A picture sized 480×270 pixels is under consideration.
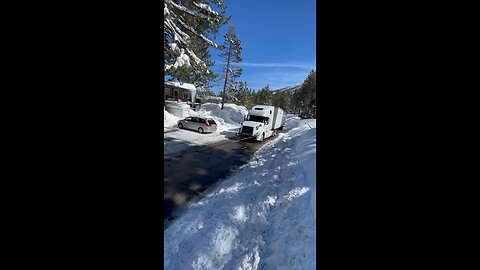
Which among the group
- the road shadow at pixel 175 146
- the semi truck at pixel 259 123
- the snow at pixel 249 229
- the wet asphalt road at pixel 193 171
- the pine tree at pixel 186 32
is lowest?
the road shadow at pixel 175 146

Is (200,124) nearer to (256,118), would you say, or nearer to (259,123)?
(256,118)

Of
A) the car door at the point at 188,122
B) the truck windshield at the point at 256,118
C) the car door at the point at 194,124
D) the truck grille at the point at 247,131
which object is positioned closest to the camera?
the truck grille at the point at 247,131

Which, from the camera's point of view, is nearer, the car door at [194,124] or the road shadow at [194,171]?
the road shadow at [194,171]

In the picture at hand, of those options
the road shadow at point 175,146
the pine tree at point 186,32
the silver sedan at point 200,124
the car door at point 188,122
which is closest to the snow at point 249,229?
the pine tree at point 186,32

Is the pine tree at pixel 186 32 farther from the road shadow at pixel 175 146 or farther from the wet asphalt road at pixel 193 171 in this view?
the road shadow at pixel 175 146

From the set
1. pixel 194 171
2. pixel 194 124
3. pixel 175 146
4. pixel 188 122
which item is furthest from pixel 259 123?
pixel 194 171

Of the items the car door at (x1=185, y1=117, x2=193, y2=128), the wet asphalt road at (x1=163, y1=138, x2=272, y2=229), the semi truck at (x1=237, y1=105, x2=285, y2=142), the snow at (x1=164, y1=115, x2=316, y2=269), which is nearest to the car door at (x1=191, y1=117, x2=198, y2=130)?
the car door at (x1=185, y1=117, x2=193, y2=128)

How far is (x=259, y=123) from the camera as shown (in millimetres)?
19094

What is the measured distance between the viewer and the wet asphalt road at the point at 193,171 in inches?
273

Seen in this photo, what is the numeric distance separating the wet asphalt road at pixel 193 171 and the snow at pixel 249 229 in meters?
0.50

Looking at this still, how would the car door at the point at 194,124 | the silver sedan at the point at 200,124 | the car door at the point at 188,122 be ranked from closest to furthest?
1. the silver sedan at the point at 200,124
2. the car door at the point at 194,124
3. the car door at the point at 188,122

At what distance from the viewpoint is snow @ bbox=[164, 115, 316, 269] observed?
4320mm
